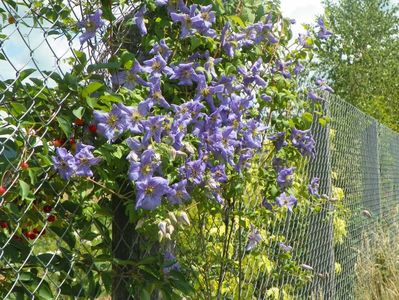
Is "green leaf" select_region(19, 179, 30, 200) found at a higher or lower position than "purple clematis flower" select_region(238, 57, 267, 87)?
lower

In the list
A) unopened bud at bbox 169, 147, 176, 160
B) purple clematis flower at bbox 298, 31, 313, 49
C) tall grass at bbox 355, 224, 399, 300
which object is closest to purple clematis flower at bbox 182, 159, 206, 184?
unopened bud at bbox 169, 147, 176, 160

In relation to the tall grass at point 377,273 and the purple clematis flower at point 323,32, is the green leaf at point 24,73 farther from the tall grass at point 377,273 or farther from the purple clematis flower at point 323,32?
the tall grass at point 377,273

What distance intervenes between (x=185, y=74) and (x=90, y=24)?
0.33m

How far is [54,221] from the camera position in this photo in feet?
5.49

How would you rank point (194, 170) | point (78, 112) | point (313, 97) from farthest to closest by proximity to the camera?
point (313, 97), point (194, 170), point (78, 112)

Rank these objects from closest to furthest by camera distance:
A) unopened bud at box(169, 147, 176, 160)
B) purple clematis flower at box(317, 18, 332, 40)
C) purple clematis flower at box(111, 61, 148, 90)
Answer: unopened bud at box(169, 147, 176, 160)
purple clematis flower at box(111, 61, 148, 90)
purple clematis flower at box(317, 18, 332, 40)

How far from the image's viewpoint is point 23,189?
1.49m

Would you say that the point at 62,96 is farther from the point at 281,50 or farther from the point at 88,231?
the point at 281,50

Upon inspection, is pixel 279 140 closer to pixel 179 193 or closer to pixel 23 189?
pixel 179 193

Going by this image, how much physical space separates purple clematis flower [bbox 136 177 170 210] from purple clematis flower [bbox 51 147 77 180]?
18 cm

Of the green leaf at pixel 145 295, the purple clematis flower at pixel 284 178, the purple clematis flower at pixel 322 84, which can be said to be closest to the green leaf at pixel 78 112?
the green leaf at pixel 145 295

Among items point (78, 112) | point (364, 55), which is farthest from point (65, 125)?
point (364, 55)

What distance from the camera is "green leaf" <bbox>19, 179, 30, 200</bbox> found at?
149 cm

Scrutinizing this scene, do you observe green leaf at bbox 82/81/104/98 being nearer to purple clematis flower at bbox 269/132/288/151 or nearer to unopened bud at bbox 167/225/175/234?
unopened bud at bbox 167/225/175/234
